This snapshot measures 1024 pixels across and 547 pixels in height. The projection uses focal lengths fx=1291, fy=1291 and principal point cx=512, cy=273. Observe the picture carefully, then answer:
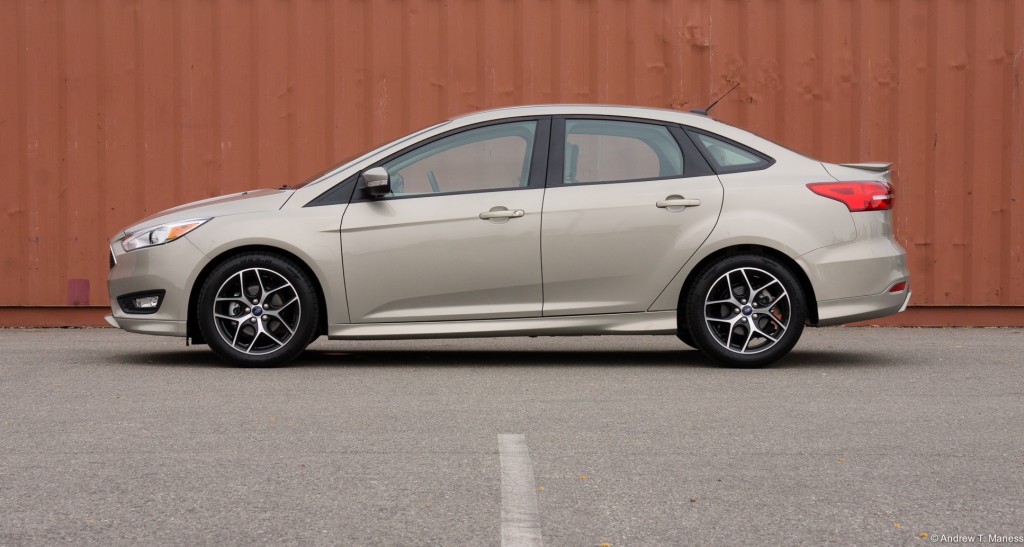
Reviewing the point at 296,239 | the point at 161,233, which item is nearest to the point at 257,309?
the point at 296,239

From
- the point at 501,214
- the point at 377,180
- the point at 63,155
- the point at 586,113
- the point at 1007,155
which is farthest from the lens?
the point at 1007,155

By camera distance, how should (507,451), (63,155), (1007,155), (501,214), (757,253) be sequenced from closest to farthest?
1. (507,451)
2. (501,214)
3. (757,253)
4. (63,155)
5. (1007,155)

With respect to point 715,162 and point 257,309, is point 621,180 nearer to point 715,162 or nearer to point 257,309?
point 715,162

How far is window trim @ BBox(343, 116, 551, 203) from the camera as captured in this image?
7.53 m

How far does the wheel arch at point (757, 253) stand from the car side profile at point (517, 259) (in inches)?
0.4

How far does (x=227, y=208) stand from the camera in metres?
7.54

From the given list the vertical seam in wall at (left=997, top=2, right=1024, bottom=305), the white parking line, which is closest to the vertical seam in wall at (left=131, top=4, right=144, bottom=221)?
the white parking line

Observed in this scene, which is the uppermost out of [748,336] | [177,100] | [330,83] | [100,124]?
[330,83]

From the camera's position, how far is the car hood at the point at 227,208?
7504mm

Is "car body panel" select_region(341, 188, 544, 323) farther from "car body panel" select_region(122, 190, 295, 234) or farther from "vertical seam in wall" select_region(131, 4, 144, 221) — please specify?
"vertical seam in wall" select_region(131, 4, 144, 221)

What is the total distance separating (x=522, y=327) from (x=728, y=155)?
1605 millimetres

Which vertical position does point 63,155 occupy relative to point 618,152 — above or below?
above

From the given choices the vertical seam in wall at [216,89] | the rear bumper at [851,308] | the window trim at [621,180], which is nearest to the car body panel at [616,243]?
the window trim at [621,180]

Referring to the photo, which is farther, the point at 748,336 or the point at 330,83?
the point at 330,83
